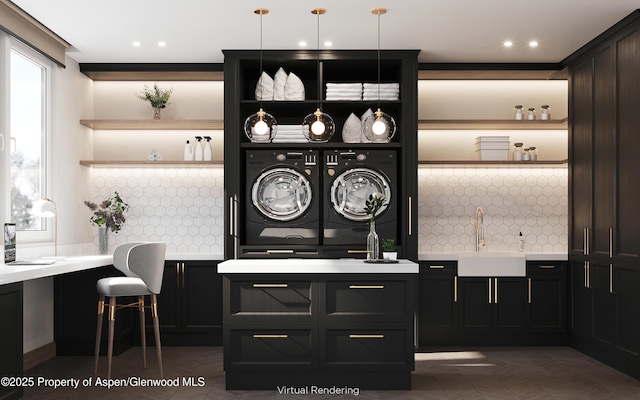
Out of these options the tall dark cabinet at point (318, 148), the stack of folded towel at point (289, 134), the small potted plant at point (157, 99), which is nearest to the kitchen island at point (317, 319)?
the tall dark cabinet at point (318, 148)

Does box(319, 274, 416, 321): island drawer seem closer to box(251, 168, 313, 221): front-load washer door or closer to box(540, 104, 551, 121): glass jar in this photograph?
box(251, 168, 313, 221): front-load washer door

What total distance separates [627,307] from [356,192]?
2.41m

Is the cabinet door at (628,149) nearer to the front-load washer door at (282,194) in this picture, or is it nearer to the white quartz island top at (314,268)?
the white quartz island top at (314,268)

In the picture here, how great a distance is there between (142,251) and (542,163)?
151 inches

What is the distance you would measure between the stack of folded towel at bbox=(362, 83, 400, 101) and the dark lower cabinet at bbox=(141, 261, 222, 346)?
211 centimetres

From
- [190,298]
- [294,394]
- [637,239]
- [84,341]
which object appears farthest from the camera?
[190,298]

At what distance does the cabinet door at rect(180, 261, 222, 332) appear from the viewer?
6145mm

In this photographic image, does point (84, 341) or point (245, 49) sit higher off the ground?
point (245, 49)

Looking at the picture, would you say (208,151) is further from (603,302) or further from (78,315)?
(603,302)

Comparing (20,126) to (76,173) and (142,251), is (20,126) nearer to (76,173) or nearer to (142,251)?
(76,173)

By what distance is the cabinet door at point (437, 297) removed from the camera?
20.1 feet

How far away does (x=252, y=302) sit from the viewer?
14.5ft

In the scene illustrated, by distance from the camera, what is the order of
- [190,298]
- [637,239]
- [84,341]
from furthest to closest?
1. [190,298]
2. [84,341]
3. [637,239]

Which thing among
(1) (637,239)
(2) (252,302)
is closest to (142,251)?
(2) (252,302)
